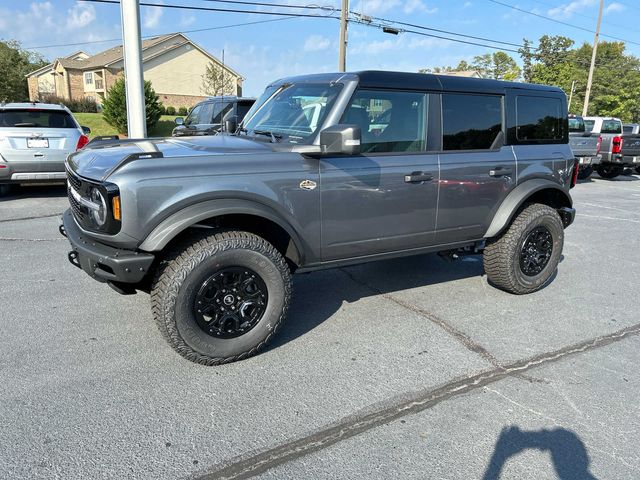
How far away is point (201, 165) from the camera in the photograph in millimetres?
3098

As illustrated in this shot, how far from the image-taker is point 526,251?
15.7 ft

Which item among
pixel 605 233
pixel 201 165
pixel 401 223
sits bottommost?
pixel 605 233

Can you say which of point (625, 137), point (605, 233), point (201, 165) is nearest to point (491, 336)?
point (201, 165)

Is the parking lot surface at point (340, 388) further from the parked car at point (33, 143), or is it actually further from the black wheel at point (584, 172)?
the black wheel at point (584, 172)

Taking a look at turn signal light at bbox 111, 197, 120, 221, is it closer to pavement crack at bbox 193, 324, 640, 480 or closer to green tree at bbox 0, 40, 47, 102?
pavement crack at bbox 193, 324, 640, 480

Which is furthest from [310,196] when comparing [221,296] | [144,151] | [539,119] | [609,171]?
[609,171]

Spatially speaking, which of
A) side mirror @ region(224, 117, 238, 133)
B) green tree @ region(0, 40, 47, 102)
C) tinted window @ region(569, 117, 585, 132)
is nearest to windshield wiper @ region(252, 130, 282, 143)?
side mirror @ region(224, 117, 238, 133)

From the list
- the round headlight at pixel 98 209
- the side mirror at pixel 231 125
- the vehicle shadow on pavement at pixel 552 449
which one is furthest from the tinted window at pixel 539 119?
the round headlight at pixel 98 209

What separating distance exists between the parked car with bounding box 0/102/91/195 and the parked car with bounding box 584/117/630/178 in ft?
48.6

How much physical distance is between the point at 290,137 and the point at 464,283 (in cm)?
260

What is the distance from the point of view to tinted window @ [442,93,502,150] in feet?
13.6

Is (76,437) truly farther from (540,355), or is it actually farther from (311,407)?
(540,355)

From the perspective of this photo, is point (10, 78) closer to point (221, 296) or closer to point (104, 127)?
point (104, 127)

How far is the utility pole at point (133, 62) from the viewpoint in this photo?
31.7ft
